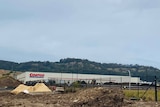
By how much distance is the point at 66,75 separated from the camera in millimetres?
128875

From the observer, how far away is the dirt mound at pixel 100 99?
21.0 m

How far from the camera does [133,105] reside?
2158 cm

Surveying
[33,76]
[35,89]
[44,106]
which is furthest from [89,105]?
[33,76]

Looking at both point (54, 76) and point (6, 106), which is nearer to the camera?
point (6, 106)

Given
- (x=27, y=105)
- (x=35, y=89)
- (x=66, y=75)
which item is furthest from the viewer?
(x=66, y=75)

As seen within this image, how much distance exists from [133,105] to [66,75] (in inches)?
4238

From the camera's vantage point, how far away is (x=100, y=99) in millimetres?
21344

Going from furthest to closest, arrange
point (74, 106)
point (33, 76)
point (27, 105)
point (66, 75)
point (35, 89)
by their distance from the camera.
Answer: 1. point (66, 75)
2. point (33, 76)
3. point (35, 89)
4. point (27, 105)
5. point (74, 106)

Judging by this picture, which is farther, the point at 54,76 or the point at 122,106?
the point at 54,76

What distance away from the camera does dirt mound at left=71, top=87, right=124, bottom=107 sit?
68.8 ft

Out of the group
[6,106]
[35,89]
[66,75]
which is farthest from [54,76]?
[6,106]

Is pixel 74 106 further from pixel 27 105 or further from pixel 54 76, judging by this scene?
pixel 54 76

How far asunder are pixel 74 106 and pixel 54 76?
10558cm

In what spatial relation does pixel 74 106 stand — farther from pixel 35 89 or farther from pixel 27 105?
pixel 35 89
